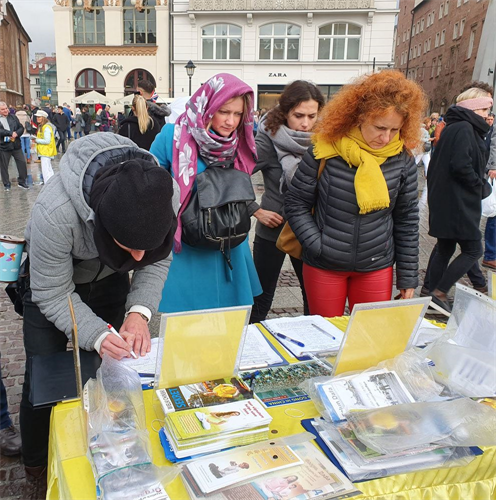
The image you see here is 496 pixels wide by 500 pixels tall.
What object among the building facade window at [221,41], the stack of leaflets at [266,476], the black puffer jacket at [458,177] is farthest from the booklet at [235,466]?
the building facade window at [221,41]

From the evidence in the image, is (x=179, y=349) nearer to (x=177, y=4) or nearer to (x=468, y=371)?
(x=468, y=371)

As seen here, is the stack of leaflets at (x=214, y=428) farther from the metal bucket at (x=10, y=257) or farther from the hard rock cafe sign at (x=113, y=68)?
the hard rock cafe sign at (x=113, y=68)

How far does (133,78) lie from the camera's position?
28.0 m

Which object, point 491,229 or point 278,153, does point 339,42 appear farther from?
point 278,153

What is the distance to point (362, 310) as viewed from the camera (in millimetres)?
1514

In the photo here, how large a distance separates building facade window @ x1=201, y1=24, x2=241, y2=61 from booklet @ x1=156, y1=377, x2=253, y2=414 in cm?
2734

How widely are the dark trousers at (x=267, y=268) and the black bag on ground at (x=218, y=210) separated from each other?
0.65 meters

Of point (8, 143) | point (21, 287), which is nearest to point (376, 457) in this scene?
point (21, 287)

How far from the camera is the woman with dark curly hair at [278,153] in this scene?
8.95ft

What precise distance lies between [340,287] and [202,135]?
3.35ft

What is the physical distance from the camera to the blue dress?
7.70ft

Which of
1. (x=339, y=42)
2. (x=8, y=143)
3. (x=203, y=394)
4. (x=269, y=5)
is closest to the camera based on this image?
(x=203, y=394)

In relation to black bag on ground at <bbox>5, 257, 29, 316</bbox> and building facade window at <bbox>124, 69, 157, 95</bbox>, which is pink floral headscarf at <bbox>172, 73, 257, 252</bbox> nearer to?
black bag on ground at <bbox>5, 257, 29, 316</bbox>

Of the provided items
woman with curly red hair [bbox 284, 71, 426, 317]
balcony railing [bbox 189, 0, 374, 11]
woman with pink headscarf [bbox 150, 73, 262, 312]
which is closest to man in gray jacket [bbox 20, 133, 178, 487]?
woman with pink headscarf [bbox 150, 73, 262, 312]
